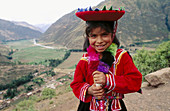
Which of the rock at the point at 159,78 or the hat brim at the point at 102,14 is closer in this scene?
the hat brim at the point at 102,14

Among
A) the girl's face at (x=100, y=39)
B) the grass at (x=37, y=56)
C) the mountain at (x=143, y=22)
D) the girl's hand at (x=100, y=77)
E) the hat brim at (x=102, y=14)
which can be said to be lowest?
the grass at (x=37, y=56)

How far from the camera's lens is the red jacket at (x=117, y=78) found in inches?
49.2

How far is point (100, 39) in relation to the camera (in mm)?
1323

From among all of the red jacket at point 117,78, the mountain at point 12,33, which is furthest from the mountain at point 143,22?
the mountain at point 12,33

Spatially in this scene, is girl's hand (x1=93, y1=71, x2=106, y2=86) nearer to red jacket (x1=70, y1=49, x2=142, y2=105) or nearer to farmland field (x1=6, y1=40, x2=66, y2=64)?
red jacket (x1=70, y1=49, x2=142, y2=105)

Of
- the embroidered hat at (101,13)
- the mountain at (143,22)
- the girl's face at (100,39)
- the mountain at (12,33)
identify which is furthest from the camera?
the mountain at (12,33)

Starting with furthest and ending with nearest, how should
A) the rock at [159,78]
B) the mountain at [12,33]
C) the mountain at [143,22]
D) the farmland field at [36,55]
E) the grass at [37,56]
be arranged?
the mountain at [12,33] → the mountain at [143,22] → the grass at [37,56] → the farmland field at [36,55] → the rock at [159,78]

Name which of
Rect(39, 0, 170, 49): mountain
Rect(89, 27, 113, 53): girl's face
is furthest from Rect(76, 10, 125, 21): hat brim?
Rect(39, 0, 170, 49): mountain

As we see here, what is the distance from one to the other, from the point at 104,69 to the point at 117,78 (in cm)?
16

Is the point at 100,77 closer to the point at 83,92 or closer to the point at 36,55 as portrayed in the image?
the point at 83,92

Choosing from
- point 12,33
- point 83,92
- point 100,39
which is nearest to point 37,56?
point 83,92

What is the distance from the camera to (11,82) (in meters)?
36.3

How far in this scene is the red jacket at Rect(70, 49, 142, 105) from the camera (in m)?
1.25

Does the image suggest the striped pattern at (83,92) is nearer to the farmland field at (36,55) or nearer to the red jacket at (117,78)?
the red jacket at (117,78)
